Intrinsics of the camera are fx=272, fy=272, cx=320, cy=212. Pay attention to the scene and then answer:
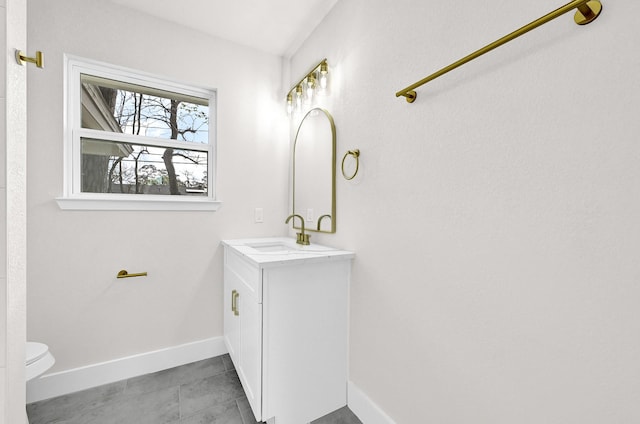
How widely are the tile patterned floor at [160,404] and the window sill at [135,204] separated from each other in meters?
1.11

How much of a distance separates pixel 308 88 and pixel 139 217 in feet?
4.76

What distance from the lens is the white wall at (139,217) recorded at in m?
1.56

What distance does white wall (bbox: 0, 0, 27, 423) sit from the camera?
770 millimetres

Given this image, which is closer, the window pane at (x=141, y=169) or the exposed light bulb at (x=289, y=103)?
the window pane at (x=141, y=169)

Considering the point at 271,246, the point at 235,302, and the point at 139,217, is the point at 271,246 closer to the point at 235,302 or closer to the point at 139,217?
the point at 235,302

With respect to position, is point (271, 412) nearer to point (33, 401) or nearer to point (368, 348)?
point (368, 348)

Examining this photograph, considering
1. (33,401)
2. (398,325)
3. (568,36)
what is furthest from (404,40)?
(33,401)

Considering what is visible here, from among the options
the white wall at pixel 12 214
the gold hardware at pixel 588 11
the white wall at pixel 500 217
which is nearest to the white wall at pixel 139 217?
the white wall at pixel 12 214

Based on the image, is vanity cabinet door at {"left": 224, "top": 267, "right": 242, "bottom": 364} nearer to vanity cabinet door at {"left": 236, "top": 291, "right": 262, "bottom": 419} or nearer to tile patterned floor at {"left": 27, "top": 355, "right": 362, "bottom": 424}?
vanity cabinet door at {"left": 236, "top": 291, "right": 262, "bottom": 419}

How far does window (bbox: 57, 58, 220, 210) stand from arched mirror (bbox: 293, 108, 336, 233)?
2.16 feet

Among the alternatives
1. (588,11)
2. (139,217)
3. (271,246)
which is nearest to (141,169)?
(139,217)

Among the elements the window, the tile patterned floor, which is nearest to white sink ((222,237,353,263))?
the window

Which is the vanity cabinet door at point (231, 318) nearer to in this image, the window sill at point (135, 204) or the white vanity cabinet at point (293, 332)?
the white vanity cabinet at point (293, 332)

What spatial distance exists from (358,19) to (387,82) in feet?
1.59
